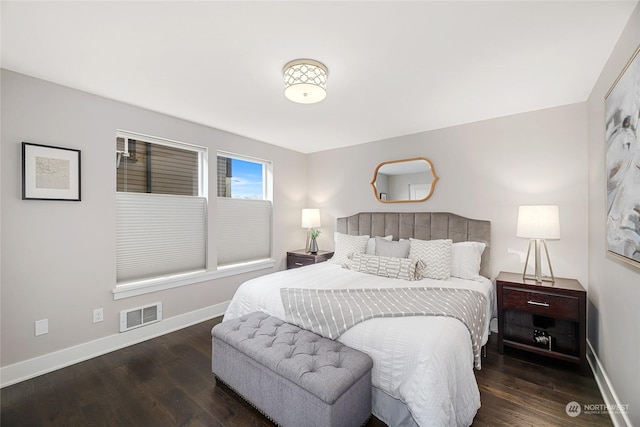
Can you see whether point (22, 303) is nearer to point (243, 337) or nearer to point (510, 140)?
point (243, 337)

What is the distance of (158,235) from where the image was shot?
3133mm

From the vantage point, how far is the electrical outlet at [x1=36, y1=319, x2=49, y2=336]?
7.52ft

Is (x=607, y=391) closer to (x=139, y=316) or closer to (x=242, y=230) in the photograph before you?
(x=242, y=230)

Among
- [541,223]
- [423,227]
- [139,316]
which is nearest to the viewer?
[541,223]

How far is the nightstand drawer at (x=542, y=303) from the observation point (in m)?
2.31

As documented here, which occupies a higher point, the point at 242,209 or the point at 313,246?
the point at 242,209

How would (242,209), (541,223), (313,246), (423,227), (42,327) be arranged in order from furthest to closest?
(313,246)
(242,209)
(423,227)
(541,223)
(42,327)

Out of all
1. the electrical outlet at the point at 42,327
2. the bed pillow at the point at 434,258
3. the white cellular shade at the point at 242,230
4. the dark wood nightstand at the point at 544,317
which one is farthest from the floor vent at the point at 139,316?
the dark wood nightstand at the point at 544,317

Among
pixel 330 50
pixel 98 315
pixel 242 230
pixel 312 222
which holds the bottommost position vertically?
pixel 98 315

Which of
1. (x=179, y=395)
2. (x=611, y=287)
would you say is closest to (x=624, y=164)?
(x=611, y=287)

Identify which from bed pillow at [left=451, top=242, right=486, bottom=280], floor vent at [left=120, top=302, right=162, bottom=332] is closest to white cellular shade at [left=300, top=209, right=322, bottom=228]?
bed pillow at [left=451, top=242, right=486, bottom=280]

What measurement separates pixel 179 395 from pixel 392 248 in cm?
245

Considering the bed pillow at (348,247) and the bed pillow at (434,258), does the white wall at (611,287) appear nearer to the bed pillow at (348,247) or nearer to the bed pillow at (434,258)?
the bed pillow at (434,258)

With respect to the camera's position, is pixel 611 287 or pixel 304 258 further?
pixel 304 258
